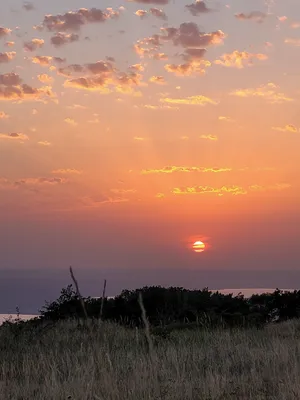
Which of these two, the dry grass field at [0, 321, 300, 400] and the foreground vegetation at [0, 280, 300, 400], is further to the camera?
the foreground vegetation at [0, 280, 300, 400]

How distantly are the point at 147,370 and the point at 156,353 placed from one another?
269cm

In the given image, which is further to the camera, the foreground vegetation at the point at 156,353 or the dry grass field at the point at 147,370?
the foreground vegetation at the point at 156,353

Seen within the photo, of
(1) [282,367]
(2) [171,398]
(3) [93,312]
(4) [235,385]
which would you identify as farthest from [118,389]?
(3) [93,312]

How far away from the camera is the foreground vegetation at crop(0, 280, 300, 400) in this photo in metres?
7.70

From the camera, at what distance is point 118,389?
788 centimetres

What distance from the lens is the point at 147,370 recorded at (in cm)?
920

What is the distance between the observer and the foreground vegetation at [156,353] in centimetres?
770

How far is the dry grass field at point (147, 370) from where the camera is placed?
757 centimetres

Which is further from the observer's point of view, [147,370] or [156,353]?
[156,353]

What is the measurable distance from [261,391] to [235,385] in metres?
0.69

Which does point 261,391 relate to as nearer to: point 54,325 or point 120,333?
point 120,333

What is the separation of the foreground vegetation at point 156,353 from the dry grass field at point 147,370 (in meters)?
0.02

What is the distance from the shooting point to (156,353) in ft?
38.9

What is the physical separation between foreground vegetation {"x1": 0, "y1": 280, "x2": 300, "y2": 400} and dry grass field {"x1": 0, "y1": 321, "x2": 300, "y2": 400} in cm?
2
